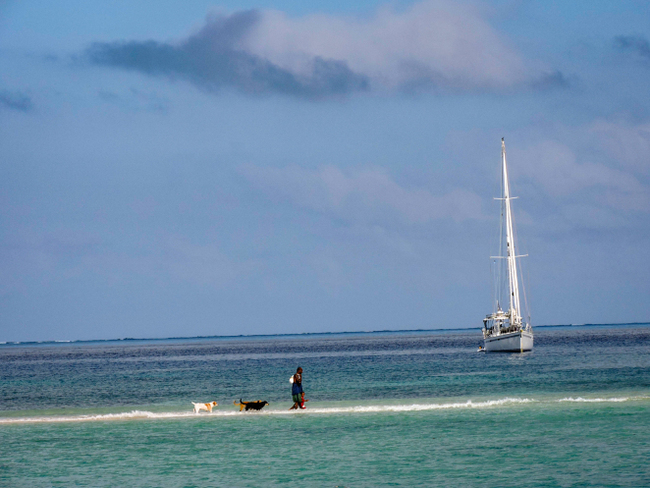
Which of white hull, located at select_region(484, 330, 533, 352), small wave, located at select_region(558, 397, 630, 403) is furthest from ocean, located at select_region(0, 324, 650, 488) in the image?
white hull, located at select_region(484, 330, 533, 352)

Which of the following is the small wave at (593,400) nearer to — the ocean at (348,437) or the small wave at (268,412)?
the ocean at (348,437)

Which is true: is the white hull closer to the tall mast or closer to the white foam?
the tall mast

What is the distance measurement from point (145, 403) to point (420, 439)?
78.4 feet

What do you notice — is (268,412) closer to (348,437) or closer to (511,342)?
(348,437)

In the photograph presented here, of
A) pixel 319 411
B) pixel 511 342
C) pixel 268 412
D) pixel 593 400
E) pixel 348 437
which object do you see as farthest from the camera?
pixel 511 342

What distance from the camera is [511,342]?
91.1 meters

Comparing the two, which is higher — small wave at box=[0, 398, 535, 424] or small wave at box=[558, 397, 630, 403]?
small wave at box=[0, 398, 535, 424]

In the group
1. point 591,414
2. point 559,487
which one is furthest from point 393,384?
point 559,487

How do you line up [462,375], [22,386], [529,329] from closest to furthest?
[462,375] < [22,386] < [529,329]

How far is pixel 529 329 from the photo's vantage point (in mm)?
94938

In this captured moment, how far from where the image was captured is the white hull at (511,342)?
3558 inches

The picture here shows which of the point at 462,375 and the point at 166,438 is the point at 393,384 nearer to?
the point at 462,375

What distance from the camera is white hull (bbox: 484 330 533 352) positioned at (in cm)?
9038

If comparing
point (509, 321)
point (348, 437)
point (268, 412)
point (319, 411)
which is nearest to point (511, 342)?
point (509, 321)
